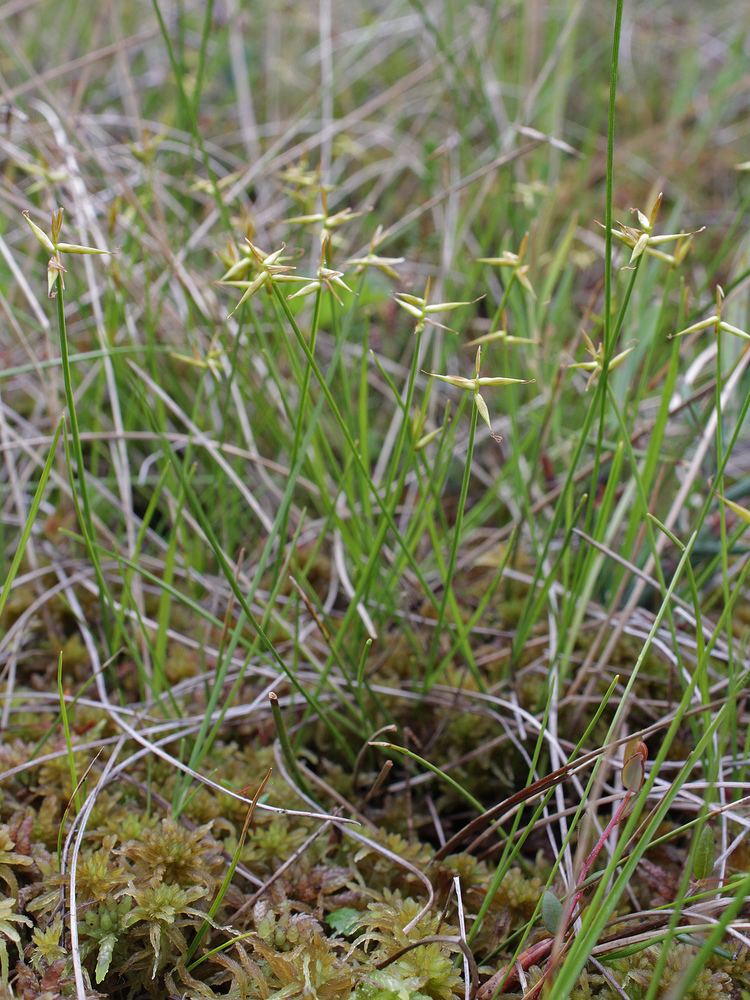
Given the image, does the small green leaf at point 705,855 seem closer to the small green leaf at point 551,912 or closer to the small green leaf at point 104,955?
the small green leaf at point 551,912

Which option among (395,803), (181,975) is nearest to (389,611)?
(395,803)

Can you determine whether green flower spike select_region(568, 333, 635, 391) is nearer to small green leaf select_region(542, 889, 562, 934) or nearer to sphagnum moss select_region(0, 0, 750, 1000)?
sphagnum moss select_region(0, 0, 750, 1000)

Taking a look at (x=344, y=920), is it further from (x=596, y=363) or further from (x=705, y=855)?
(x=596, y=363)

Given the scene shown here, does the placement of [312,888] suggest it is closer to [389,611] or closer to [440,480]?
[389,611]

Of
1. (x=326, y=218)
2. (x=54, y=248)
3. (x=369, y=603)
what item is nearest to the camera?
(x=54, y=248)

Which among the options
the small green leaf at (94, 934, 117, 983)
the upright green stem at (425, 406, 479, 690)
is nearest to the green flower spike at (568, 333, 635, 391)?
the upright green stem at (425, 406, 479, 690)

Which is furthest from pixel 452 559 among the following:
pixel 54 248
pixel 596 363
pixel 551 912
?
pixel 54 248

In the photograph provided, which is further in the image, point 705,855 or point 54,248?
point 705,855

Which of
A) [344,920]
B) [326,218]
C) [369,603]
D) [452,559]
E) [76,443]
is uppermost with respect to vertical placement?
[326,218]

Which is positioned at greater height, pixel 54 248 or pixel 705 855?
pixel 54 248
